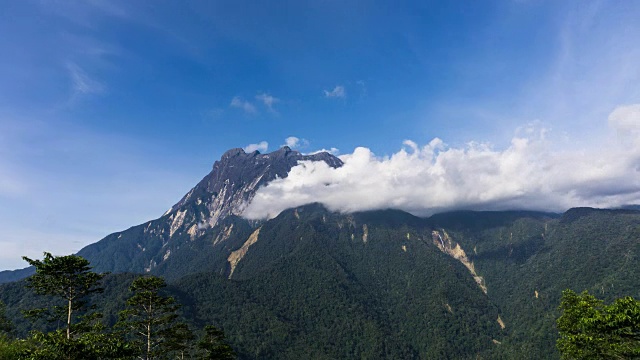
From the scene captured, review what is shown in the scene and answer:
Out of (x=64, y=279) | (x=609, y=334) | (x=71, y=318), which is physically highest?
(x=64, y=279)

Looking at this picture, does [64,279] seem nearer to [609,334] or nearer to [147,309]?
[147,309]

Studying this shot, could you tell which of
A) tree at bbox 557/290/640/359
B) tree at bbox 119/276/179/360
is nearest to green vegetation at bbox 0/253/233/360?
tree at bbox 119/276/179/360

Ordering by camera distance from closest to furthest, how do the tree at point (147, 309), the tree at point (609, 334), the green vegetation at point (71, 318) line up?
the green vegetation at point (71, 318) → the tree at point (609, 334) → the tree at point (147, 309)

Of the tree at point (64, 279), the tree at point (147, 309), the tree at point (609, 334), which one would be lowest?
the tree at point (609, 334)

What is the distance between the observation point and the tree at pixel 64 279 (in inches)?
1265

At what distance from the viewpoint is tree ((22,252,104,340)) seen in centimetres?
3212

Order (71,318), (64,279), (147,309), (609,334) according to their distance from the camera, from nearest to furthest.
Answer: (64,279)
(71,318)
(609,334)
(147,309)

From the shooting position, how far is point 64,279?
33062 millimetres

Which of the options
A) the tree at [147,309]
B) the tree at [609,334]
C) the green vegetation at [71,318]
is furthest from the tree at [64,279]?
the tree at [609,334]

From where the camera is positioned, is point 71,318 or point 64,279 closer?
point 64,279

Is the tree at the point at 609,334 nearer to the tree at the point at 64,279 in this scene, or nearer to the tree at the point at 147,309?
the tree at the point at 147,309

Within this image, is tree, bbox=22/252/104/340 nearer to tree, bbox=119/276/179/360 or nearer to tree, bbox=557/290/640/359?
tree, bbox=119/276/179/360

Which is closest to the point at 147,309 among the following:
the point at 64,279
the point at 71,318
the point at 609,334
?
the point at 71,318

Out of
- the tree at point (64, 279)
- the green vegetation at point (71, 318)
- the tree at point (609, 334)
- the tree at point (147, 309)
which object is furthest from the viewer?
the tree at point (147, 309)
